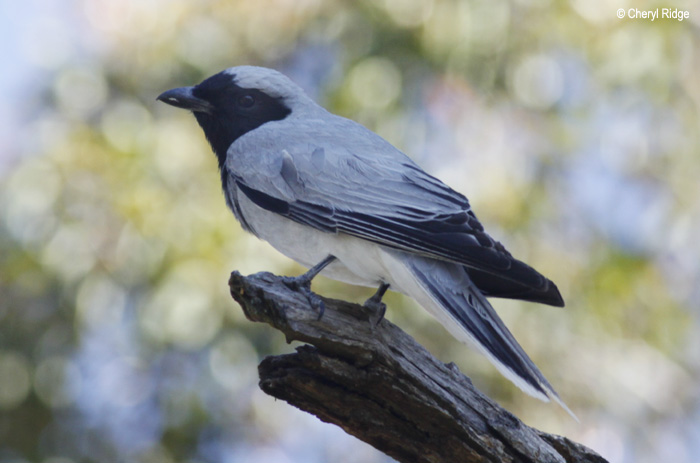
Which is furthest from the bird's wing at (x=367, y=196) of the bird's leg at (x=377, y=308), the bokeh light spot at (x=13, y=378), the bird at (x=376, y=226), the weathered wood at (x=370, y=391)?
the bokeh light spot at (x=13, y=378)

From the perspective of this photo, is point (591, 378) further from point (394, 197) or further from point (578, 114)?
point (394, 197)

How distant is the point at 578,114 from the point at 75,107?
3.77 m

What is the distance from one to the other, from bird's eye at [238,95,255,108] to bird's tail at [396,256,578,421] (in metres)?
1.40

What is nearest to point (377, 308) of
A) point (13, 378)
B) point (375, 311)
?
point (375, 311)

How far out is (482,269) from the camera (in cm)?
312

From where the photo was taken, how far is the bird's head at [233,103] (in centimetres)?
417

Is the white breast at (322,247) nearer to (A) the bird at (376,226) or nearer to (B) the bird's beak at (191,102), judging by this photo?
(A) the bird at (376,226)

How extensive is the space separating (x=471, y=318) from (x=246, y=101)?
1.71m

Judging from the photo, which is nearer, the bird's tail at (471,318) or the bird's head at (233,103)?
the bird's tail at (471,318)

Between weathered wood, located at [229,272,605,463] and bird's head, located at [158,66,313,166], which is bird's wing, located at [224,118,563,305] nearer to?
bird's head, located at [158,66,313,166]

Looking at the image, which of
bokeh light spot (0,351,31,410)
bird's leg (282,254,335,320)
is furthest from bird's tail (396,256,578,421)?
bokeh light spot (0,351,31,410)

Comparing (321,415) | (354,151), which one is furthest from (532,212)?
(321,415)

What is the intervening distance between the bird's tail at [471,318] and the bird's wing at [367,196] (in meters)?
0.10

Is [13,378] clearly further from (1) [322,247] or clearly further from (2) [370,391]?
(2) [370,391]
